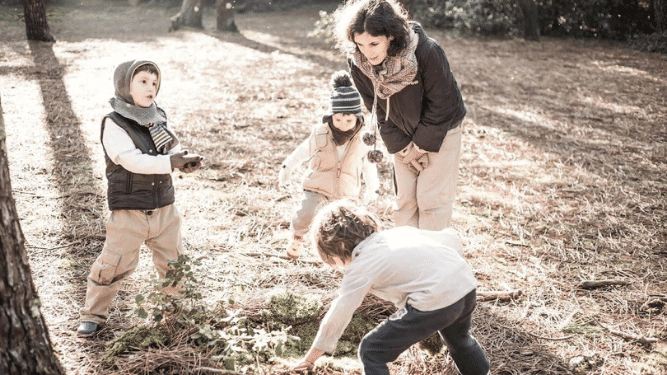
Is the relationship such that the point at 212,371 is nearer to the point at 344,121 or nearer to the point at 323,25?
the point at 344,121

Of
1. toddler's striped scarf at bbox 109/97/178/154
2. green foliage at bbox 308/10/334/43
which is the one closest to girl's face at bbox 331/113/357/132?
toddler's striped scarf at bbox 109/97/178/154

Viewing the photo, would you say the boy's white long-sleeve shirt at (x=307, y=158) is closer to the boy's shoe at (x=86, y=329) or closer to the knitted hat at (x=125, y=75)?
the knitted hat at (x=125, y=75)

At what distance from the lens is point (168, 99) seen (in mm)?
8461

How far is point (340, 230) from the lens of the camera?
2549 mm

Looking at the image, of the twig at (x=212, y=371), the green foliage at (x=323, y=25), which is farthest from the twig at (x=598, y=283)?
the green foliage at (x=323, y=25)

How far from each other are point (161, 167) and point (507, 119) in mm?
5899

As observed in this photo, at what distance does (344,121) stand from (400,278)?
1643 millimetres

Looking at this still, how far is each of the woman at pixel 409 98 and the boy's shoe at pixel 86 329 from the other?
6.35 ft

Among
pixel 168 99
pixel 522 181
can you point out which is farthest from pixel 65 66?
pixel 522 181

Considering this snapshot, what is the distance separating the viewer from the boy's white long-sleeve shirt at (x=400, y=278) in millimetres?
2457

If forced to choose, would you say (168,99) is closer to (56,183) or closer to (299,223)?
(56,183)

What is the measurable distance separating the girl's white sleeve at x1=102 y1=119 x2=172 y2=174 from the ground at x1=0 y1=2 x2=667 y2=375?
1.98 feet

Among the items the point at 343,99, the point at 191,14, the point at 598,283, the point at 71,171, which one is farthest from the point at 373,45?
the point at 191,14

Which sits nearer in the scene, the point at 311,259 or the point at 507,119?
the point at 311,259
